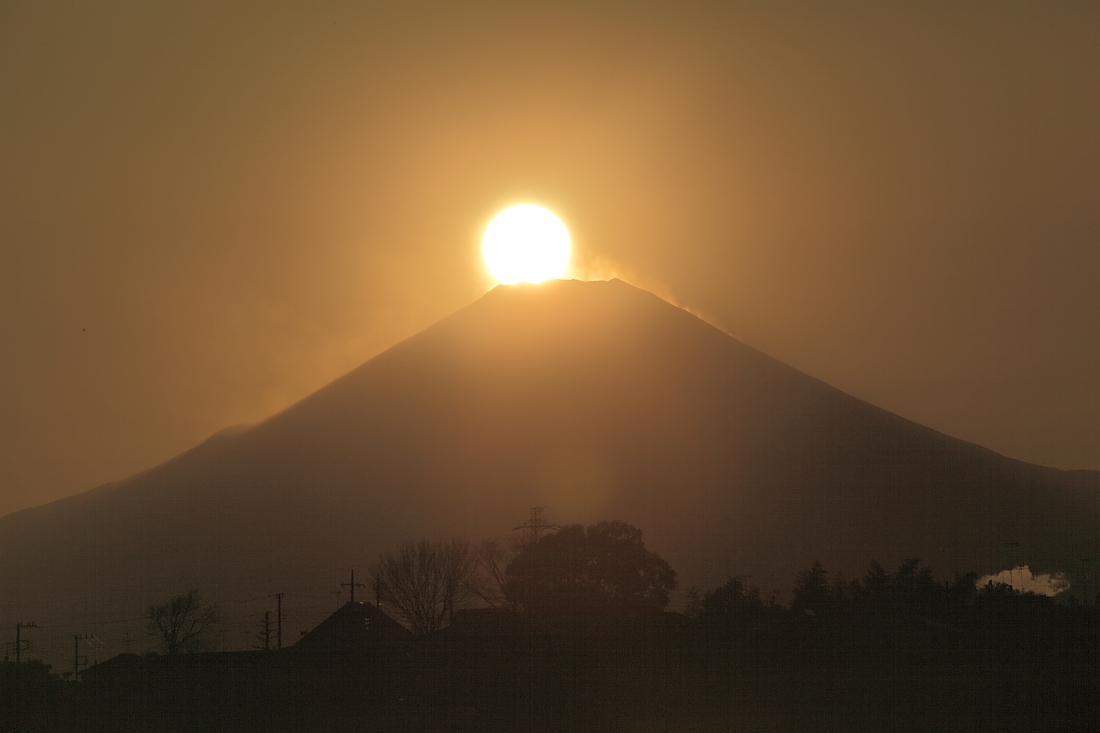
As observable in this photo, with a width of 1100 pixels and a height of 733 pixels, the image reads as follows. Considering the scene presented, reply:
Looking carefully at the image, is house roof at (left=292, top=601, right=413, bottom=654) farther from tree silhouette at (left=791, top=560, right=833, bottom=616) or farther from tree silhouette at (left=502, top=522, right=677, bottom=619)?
tree silhouette at (left=791, top=560, right=833, bottom=616)

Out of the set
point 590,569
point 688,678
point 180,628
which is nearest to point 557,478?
point 180,628

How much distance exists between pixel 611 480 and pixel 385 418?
1727 inches

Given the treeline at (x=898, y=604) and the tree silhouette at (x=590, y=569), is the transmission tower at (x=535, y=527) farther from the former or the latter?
the treeline at (x=898, y=604)

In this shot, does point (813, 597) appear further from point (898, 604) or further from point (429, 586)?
point (429, 586)

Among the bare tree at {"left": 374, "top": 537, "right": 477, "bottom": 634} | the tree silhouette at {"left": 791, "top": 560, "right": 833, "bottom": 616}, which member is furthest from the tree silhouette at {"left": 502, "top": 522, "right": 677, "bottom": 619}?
the bare tree at {"left": 374, "top": 537, "right": 477, "bottom": 634}

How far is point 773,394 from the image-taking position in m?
141

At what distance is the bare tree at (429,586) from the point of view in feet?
154

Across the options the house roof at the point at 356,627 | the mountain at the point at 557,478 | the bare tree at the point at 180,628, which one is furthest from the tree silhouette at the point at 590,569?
the mountain at the point at 557,478

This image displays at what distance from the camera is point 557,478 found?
12362cm

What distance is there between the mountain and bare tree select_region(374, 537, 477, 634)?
120 ft

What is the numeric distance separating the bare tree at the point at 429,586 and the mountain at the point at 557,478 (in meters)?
36.7

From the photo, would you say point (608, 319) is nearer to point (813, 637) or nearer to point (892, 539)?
point (892, 539)

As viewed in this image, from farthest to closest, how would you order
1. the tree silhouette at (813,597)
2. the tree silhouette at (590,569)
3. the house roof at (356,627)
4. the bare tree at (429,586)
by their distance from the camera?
the bare tree at (429,586)
the house roof at (356,627)
the tree silhouette at (590,569)
the tree silhouette at (813,597)

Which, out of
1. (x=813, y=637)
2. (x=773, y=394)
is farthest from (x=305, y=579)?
(x=813, y=637)
